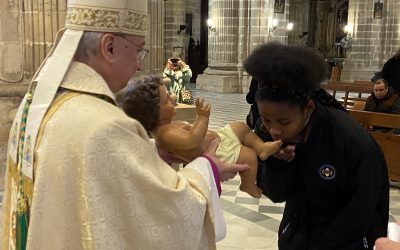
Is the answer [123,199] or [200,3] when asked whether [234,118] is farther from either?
[200,3]

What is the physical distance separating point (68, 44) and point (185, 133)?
61 centimetres

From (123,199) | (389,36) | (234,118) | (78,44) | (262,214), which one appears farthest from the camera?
(389,36)

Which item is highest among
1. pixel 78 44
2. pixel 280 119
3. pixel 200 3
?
pixel 200 3

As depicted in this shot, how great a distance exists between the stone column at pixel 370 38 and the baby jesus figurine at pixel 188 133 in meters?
19.4

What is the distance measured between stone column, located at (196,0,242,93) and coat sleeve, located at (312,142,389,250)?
15828 millimetres

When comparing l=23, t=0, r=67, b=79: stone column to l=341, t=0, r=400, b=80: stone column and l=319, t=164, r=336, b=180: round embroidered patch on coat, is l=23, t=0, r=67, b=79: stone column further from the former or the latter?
l=341, t=0, r=400, b=80: stone column

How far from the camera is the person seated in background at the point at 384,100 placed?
6340 millimetres

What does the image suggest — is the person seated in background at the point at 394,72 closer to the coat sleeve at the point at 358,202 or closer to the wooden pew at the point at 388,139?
the wooden pew at the point at 388,139

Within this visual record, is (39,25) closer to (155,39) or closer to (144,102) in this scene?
(155,39)

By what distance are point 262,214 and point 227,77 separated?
42.1 ft

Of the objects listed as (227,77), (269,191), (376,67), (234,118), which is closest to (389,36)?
(376,67)

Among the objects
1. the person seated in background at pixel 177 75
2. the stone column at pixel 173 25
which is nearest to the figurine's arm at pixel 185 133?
the person seated in background at pixel 177 75

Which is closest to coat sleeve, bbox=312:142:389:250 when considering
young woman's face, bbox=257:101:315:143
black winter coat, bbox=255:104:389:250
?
black winter coat, bbox=255:104:389:250

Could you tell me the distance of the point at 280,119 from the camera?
1937 millimetres
